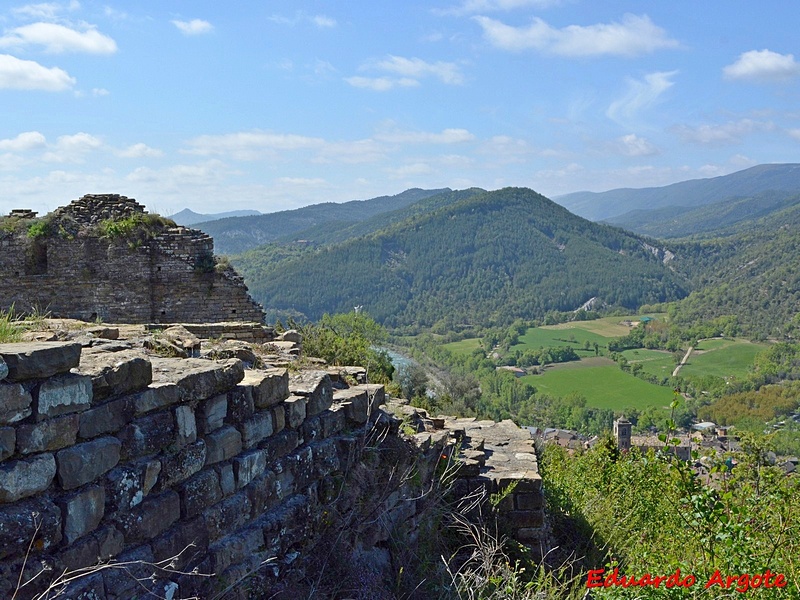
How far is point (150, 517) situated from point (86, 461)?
46cm

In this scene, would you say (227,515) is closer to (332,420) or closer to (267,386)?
(267,386)

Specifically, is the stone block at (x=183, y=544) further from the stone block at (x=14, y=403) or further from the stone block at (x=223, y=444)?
the stone block at (x=14, y=403)

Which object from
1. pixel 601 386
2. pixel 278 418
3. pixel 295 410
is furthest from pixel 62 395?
pixel 601 386

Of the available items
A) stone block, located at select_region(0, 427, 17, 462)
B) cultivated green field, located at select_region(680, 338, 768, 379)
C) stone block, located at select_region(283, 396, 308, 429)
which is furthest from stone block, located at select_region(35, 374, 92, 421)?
cultivated green field, located at select_region(680, 338, 768, 379)

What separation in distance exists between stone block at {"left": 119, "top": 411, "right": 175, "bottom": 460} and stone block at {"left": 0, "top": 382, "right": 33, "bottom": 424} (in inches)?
19.8

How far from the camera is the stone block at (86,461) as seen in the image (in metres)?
2.76

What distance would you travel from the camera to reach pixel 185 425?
11.2ft

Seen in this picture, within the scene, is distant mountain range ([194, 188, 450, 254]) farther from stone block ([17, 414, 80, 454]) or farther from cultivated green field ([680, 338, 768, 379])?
stone block ([17, 414, 80, 454])

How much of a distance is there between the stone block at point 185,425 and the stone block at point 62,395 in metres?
0.52

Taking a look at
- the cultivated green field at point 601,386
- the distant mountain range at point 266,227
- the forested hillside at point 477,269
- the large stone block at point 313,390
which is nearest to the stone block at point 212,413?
the large stone block at point 313,390

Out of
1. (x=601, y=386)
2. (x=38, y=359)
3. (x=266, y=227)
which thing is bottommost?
(x=601, y=386)

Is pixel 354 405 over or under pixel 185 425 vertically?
under

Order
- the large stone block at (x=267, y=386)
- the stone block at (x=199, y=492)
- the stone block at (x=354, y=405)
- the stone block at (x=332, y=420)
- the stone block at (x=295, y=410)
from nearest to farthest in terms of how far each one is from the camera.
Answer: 1. the stone block at (x=199, y=492)
2. the large stone block at (x=267, y=386)
3. the stone block at (x=295, y=410)
4. the stone block at (x=332, y=420)
5. the stone block at (x=354, y=405)

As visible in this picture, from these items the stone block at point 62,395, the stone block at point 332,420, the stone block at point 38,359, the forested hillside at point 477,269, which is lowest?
the forested hillside at point 477,269
